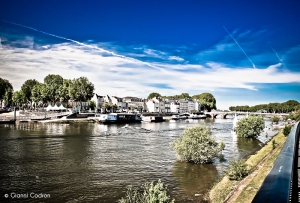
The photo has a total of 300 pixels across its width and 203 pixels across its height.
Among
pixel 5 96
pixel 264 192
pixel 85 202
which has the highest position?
pixel 5 96

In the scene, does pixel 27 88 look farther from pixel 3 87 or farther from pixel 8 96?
pixel 3 87

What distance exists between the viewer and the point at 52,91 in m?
132

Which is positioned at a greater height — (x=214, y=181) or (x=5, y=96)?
(x=5, y=96)

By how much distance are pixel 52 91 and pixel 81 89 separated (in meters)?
17.0

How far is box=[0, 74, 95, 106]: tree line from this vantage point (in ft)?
418

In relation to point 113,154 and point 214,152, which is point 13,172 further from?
point 214,152

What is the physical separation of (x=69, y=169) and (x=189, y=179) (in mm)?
13518

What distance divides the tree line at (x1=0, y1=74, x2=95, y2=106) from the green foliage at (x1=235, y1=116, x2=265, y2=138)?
8671 cm

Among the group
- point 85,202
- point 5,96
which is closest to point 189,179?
point 85,202

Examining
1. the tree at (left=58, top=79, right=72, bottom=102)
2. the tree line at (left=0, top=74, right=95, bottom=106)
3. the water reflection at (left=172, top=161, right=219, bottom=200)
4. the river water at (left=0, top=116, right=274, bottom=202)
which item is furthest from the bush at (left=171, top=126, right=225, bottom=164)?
the tree at (left=58, top=79, right=72, bottom=102)

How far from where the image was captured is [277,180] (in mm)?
4426

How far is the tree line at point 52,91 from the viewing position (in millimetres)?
127438

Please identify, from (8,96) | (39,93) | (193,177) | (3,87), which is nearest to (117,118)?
(39,93)

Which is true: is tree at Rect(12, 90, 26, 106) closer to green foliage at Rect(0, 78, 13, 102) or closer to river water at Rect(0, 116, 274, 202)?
green foliage at Rect(0, 78, 13, 102)
